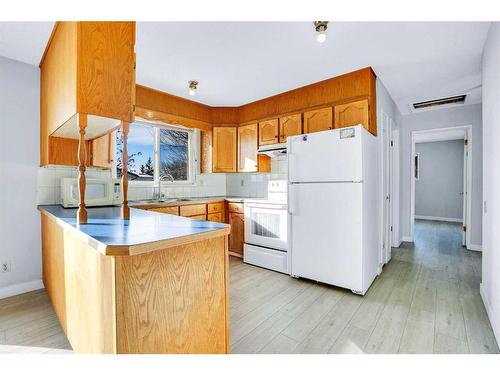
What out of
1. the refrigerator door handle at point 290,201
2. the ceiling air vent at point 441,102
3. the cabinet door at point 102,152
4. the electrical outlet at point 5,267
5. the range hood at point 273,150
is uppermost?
the ceiling air vent at point 441,102

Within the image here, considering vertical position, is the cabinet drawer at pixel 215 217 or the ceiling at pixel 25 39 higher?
the ceiling at pixel 25 39

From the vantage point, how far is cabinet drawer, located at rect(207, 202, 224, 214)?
11.5 ft

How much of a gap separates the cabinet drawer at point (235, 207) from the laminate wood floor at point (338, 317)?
2.95 feet

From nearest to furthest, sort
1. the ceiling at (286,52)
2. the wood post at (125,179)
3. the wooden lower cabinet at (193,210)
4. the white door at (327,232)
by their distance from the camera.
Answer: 1. the wood post at (125,179)
2. the ceiling at (286,52)
3. the white door at (327,232)
4. the wooden lower cabinet at (193,210)

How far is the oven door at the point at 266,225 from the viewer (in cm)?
303

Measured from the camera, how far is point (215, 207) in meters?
3.61

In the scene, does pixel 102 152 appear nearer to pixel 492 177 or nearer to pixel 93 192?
pixel 93 192

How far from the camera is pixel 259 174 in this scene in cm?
416

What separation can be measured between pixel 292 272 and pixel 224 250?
1738 millimetres

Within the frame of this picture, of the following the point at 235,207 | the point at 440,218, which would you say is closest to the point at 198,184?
the point at 235,207

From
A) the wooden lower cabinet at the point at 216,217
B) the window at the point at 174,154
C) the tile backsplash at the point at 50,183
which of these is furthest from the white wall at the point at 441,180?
the tile backsplash at the point at 50,183

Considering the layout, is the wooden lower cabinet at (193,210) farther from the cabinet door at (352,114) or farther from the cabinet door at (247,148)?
the cabinet door at (352,114)
